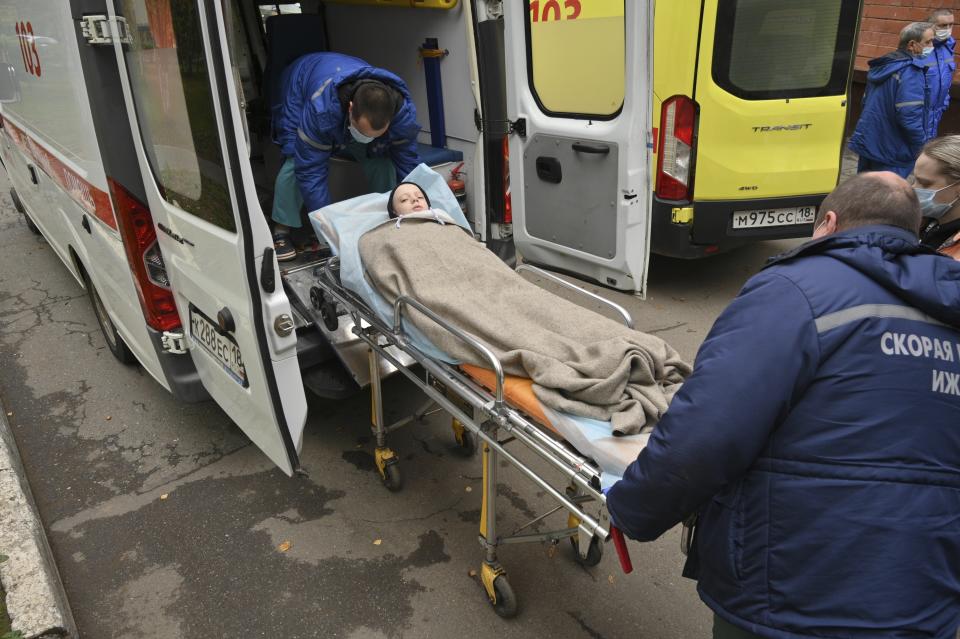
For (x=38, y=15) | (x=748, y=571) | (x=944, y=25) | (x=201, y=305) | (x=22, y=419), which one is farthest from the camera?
(x=944, y=25)

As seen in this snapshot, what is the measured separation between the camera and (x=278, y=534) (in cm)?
301

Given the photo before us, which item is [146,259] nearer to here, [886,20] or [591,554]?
[591,554]

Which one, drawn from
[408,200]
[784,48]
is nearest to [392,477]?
[408,200]

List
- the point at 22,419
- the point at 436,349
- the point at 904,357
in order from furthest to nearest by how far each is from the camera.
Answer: the point at 22,419
the point at 436,349
the point at 904,357

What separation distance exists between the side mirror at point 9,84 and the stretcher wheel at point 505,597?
12.5 feet

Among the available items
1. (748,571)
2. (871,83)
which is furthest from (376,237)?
(871,83)

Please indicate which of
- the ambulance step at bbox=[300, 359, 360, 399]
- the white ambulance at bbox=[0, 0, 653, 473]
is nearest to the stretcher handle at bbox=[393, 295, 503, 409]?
the white ambulance at bbox=[0, 0, 653, 473]

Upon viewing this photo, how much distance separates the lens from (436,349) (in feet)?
8.41

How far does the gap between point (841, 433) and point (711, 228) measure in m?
3.60

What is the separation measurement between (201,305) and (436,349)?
99 cm

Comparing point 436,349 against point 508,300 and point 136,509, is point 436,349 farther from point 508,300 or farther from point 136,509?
point 136,509

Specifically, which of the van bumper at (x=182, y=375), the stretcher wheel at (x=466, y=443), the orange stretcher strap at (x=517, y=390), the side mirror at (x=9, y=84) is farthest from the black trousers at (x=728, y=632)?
the side mirror at (x=9, y=84)

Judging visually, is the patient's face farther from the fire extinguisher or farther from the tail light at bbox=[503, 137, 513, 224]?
the fire extinguisher

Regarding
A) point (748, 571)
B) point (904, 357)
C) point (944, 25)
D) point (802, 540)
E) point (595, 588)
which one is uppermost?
point (944, 25)
